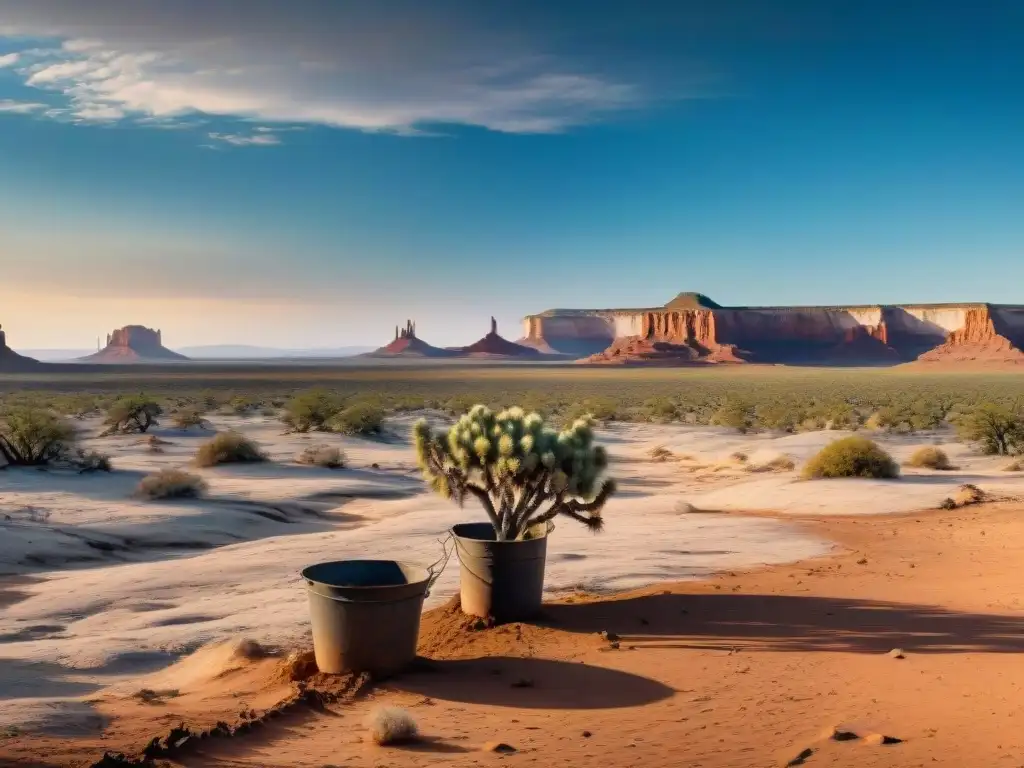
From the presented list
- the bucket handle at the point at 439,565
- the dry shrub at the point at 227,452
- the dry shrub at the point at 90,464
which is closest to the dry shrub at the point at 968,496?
the bucket handle at the point at 439,565

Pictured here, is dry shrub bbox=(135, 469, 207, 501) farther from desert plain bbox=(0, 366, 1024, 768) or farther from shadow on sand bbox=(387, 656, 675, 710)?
shadow on sand bbox=(387, 656, 675, 710)

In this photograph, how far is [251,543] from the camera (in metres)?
15.2

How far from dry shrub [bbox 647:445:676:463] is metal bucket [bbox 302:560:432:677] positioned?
76.5ft

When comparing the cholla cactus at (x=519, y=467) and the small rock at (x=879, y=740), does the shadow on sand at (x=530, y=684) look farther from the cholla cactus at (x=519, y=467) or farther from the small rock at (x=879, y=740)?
the cholla cactus at (x=519, y=467)

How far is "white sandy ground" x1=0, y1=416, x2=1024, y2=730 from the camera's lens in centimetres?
922

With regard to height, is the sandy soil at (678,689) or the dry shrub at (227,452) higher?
the dry shrub at (227,452)

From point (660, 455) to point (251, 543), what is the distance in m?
18.6

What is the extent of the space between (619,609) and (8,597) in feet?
25.1

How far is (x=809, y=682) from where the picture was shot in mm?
7430

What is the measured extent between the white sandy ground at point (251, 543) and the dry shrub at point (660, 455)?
2970mm

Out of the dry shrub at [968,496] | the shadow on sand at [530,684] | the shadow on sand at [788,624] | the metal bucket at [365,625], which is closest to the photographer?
the shadow on sand at [530,684]

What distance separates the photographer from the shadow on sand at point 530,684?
23.2 feet

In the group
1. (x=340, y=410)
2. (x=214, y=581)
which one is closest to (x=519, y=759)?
(x=214, y=581)

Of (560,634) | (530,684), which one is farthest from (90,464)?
(530,684)
